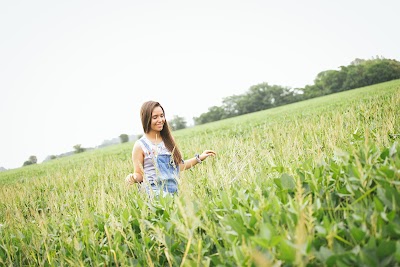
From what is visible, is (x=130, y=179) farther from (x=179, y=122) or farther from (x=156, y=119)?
(x=179, y=122)

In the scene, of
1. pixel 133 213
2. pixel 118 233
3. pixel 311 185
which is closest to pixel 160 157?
pixel 133 213

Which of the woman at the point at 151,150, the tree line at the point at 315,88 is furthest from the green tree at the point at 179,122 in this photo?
the woman at the point at 151,150

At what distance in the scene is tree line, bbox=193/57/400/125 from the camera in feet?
231

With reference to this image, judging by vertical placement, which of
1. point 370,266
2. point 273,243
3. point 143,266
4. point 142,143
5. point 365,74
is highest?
point 365,74

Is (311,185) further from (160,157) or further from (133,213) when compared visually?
(160,157)

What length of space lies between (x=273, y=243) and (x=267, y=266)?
53 centimetres

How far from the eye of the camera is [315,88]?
85.2 meters

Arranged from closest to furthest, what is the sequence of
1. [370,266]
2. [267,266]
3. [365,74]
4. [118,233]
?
[267,266] < [370,266] < [118,233] < [365,74]

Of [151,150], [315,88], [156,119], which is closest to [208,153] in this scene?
[151,150]

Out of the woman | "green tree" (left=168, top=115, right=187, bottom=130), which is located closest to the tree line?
"green tree" (left=168, top=115, right=187, bottom=130)

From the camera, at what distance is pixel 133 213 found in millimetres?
2025

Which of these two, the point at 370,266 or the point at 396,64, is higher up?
the point at 396,64

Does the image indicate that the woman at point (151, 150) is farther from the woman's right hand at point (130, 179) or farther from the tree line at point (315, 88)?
A: the tree line at point (315, 88)

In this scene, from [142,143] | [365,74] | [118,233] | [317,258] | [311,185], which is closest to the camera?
[317,258]
